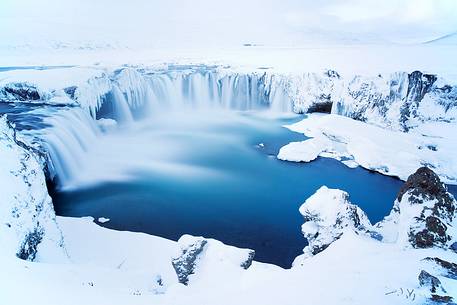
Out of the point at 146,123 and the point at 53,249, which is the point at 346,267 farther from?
the point at 146,123

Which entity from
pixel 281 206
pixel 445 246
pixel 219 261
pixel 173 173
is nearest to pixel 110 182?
pixel 173 173

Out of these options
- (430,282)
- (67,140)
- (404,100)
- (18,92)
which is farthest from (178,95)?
(430,282)

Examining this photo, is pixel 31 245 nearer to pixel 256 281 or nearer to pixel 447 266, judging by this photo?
pixel 256 281

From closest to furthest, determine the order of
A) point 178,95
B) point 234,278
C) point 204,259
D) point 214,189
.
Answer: point 234,278 → point 204,259 → point 214,189 → point 178,95

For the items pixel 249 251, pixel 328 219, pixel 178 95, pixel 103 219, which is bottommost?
pixel 103 219

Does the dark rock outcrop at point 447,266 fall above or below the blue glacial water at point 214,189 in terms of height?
above

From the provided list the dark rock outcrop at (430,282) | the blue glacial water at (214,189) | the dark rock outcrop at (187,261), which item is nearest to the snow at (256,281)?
the dark rock outcrop at (430,282)

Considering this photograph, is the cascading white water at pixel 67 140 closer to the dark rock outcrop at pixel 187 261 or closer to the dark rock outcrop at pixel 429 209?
the dark rock outcrop at pixel 187 261
